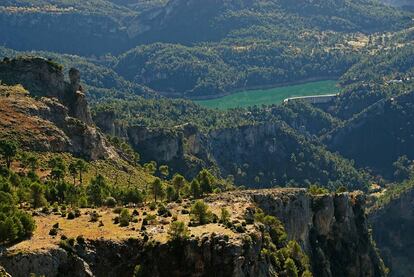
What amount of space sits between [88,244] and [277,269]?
91.9ft

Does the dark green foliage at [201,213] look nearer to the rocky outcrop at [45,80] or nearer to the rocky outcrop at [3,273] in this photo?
the rocky outcrop at [3,273]

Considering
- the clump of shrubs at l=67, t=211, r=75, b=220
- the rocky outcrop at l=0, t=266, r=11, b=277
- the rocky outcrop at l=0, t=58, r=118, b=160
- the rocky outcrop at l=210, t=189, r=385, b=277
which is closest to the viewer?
the rocky outcrop at l=0, t=266, r=11, b=277

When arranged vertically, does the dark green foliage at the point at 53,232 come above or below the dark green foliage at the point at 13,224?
below

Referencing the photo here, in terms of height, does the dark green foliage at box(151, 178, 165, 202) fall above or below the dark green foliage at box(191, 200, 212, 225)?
above

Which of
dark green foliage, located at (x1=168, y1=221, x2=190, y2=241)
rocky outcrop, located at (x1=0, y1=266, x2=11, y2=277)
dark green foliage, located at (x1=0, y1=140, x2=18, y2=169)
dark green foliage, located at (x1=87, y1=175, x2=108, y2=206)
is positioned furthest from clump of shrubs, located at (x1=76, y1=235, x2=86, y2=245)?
dark green foliage, located at (x1=0, y1=140, x2=18, y2=169)

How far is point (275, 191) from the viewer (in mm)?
122375

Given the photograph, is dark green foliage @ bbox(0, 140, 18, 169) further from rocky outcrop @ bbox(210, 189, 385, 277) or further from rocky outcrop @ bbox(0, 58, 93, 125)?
rocky outcrop @ bbox(0, 58, 93, 125)

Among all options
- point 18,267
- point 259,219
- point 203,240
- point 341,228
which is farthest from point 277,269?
point 341,228

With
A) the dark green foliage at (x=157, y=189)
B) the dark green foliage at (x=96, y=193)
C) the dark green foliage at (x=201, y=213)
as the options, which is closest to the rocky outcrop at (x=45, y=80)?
the dark green foliage at (x=96, y=193)

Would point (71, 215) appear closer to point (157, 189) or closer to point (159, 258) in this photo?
point (159, 258)

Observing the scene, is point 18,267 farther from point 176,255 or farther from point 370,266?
point 370,266

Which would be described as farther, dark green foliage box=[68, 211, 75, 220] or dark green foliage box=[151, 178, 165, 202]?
dark green foliage box=[151, 178, 165, 202]

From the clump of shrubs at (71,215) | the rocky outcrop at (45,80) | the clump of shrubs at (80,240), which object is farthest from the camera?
the rocky outcrop at (45,80)

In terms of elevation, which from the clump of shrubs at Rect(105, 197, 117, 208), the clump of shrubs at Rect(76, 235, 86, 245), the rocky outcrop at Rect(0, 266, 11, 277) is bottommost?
the rocky outcrop at Rect(0, 266, 11, 277)
